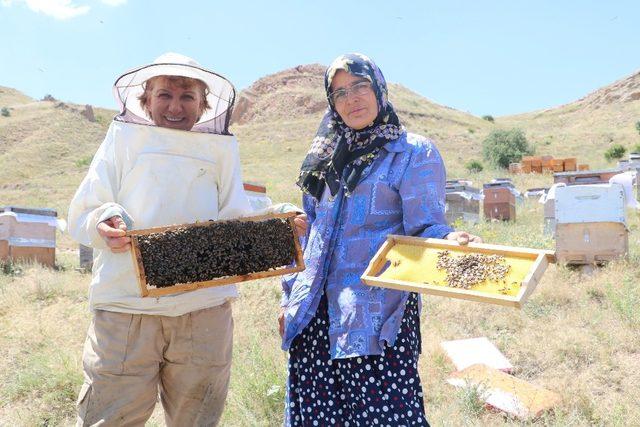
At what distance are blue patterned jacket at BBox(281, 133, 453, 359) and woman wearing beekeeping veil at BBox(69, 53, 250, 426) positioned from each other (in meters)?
0.45

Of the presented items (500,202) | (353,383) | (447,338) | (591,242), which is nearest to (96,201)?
(353,383)

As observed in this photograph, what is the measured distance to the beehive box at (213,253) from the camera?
8.38 feet

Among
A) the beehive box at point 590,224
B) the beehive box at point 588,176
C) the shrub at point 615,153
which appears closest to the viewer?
the beehive box at point 590,224

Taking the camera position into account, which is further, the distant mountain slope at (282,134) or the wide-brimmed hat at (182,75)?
the distant mountain slope at (282,134)

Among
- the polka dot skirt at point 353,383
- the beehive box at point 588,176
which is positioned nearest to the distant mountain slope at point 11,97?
the beehive box at point 588,176

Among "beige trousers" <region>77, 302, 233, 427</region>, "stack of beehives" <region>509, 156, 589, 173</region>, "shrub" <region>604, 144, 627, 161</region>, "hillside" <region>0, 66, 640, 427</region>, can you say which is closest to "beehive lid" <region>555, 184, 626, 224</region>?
"hillside" <region>0, 66, 640, 427</region>

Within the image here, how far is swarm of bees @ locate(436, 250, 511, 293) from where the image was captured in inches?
93.7

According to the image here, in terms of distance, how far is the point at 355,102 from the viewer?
112 inches

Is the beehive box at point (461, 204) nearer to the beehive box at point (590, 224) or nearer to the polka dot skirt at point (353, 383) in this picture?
the beehive box at point (590, 224)

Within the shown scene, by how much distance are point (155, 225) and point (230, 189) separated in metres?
0.44

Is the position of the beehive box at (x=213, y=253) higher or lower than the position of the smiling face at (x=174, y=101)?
lower

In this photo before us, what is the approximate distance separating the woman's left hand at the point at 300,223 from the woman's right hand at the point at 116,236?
84 centimetres

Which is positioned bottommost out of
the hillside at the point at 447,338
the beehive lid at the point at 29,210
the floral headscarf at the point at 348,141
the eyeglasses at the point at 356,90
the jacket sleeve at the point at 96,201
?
the hillside at the point at 447,338

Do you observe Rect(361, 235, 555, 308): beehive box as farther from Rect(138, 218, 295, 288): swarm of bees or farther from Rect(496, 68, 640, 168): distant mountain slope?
Rect(496, 68, 640, 168): distant mountain slope
